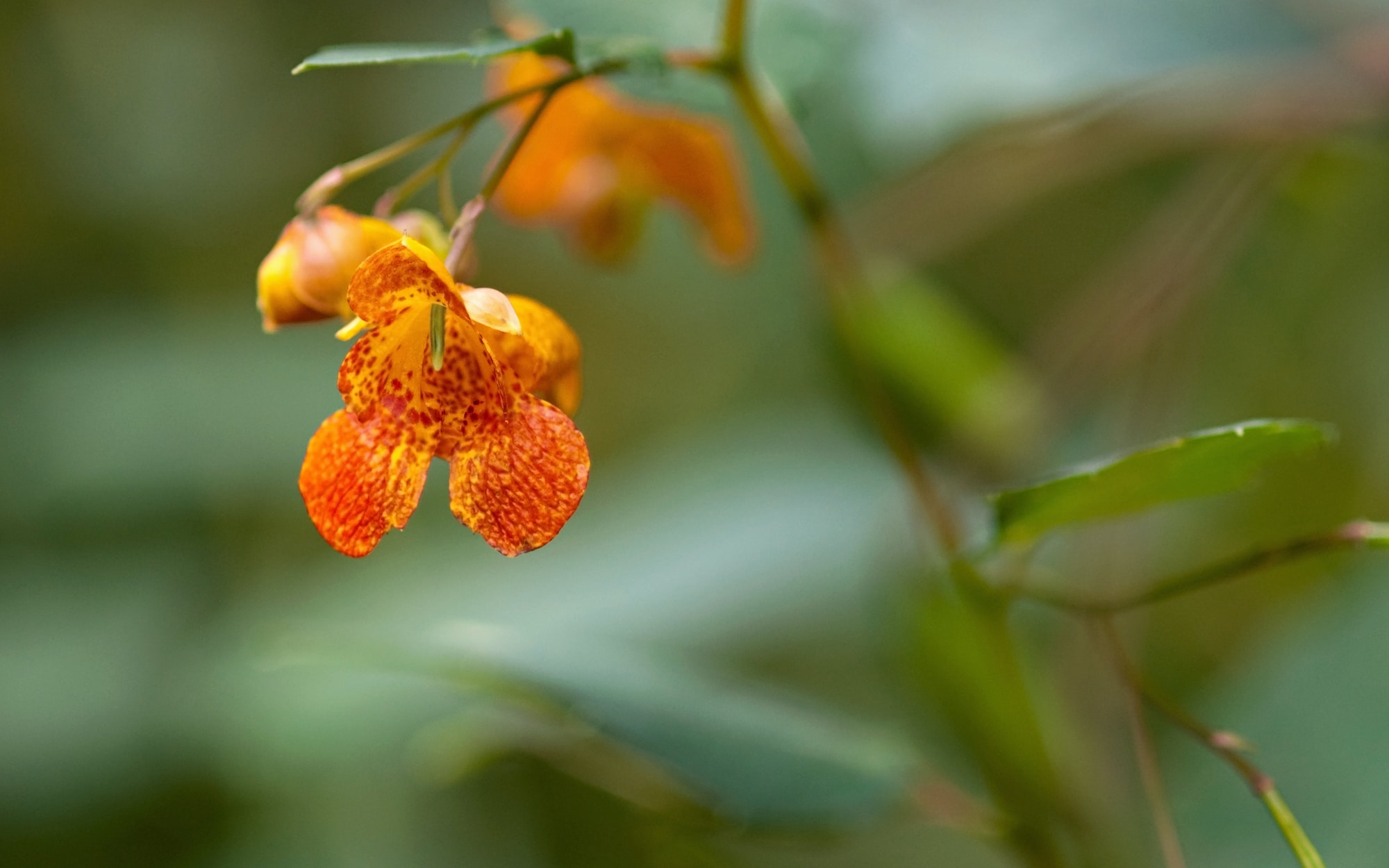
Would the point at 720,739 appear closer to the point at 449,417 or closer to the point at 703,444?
the point at 449,417

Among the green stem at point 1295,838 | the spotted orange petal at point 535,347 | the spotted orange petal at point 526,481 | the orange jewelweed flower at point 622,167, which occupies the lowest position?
the green stem at point 1295,838

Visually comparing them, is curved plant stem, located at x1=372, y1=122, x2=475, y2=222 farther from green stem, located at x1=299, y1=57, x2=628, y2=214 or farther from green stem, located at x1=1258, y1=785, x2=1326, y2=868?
green stem, located at x1=1258, y1=785, x2=1326, y2=868

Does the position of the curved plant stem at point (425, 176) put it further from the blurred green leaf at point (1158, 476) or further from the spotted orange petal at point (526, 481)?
the blurred green leaf at point (1158, 476)

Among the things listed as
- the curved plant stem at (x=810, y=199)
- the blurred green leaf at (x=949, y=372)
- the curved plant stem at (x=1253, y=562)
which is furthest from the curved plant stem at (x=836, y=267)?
the blurred green leaf at (x=949, y=372)

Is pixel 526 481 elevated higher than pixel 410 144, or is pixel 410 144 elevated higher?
pixel 410 144

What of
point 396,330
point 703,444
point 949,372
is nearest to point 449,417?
point 396,330
